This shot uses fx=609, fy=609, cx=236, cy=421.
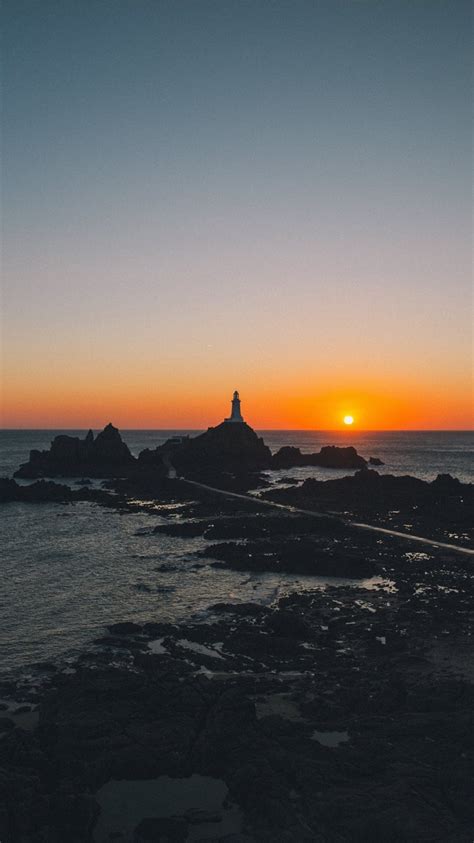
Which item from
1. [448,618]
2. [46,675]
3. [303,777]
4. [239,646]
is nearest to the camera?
[303,777]

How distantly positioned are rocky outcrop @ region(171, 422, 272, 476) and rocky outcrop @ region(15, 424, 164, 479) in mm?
8906

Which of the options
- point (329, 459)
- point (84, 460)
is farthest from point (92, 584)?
point (329, 459)

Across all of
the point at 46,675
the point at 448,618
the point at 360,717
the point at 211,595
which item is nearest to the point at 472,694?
the point at 360,717

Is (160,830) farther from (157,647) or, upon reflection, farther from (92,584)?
(92,584)

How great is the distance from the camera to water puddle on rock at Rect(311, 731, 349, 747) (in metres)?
15.9

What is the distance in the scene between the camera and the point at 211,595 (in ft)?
104

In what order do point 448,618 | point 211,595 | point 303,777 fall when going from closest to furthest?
point 303,777 < point 448,618 < point 211,595

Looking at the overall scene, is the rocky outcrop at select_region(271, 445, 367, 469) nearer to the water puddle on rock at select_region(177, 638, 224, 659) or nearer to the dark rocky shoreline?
the dark rocky shoreline

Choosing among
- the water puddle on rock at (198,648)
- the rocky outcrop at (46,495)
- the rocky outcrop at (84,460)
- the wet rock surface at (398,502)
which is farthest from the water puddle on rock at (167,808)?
the rocky outcrop at (84,460)

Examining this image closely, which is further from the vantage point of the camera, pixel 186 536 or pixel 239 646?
pixel 186 536

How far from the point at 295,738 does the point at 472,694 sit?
5.77 m

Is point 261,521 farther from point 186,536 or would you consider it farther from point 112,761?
point 112,761

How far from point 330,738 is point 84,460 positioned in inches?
3982

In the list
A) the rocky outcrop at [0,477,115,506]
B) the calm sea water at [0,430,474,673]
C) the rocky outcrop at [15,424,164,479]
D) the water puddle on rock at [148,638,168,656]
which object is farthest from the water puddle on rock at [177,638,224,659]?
the rocky outcrop at [15,424,164,479]
